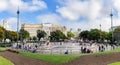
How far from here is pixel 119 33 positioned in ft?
601

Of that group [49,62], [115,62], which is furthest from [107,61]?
[49,62]

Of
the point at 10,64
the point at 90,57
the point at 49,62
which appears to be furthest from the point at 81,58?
the point at 10,64

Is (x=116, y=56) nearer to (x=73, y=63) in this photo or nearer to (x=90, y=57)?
(x=90, y=57)

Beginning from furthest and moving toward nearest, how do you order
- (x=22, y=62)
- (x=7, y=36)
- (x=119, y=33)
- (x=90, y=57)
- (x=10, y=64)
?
(x=119, y=33), (x=7, y=36), (x=90, y=57), (x=22, y=62), (x=10, y=64)

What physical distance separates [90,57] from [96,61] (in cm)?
201

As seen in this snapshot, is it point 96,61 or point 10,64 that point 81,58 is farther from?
point 10,64

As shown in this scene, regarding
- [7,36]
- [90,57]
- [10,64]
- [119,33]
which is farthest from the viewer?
[119,33]

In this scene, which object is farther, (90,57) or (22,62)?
(90,57)

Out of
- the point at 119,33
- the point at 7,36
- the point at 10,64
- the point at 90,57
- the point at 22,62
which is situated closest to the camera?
the point at 10,64

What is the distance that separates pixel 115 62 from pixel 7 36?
140249 millimetres

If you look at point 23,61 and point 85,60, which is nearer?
point 23,61

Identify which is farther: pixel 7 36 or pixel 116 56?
pixel 7 36

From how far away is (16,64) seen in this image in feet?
112

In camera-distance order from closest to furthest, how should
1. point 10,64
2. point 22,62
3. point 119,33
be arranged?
point 10,64 → point 22,62 → point 119,33
